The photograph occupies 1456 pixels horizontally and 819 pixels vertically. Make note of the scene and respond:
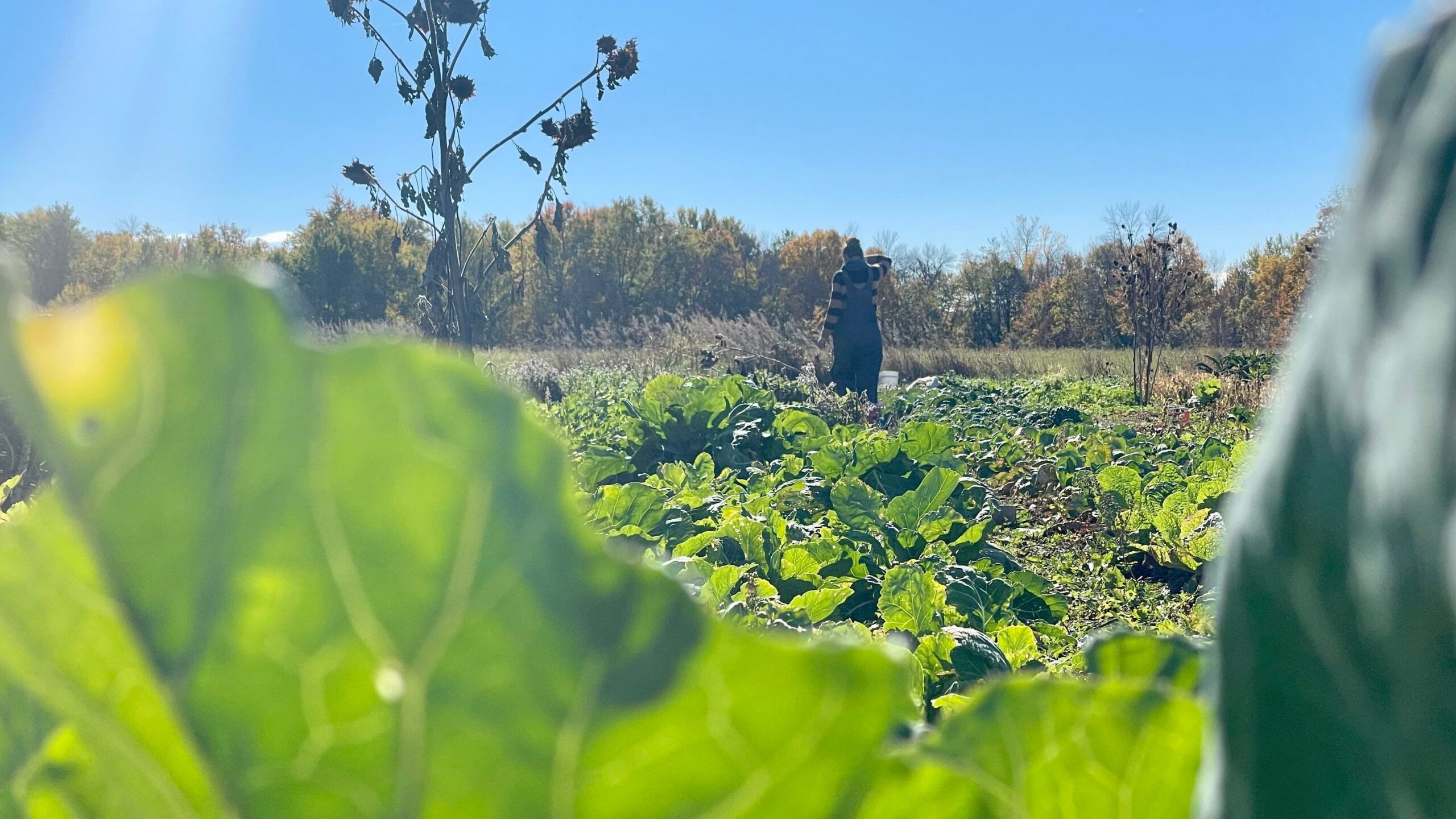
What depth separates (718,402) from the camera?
7.26 m

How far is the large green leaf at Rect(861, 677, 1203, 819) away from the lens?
17.3 inches

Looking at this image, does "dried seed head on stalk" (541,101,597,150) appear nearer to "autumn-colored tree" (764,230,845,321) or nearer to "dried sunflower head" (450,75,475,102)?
"dried sunflower head" (450,75,475,102)

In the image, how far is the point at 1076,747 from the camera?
0.46m

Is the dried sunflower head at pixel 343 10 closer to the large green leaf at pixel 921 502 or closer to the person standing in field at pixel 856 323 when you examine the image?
the person standing in field at pixel 856 323

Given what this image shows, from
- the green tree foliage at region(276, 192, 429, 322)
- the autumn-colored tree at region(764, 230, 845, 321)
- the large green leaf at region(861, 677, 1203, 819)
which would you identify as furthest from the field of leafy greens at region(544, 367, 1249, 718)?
the autumn-colored tree at region(764, 230, 845, 321)

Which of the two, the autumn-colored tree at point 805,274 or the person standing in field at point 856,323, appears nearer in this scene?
the person standing in field at point 856,323

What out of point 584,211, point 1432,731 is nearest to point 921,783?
point 1432,731

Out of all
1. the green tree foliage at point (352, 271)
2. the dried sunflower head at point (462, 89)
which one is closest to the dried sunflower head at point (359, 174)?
the dried sunflower head at point (462, 89)

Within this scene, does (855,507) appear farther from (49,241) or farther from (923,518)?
(49,241)

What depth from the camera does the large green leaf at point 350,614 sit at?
30 centimetres

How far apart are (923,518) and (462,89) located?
8797mm

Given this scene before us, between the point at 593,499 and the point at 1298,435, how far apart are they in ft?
13.6

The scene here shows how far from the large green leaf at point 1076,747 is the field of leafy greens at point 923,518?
0.85 feet

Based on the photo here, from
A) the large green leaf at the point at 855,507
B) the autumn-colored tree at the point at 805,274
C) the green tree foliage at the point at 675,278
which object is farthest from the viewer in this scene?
the autumn-colored tree at the point at 805,274
